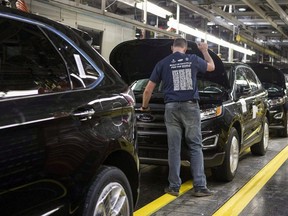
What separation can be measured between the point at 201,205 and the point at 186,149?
0.76 metres

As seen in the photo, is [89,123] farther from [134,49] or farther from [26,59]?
[134,49]

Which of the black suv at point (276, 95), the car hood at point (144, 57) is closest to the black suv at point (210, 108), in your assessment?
the car hood at point (144, 57)

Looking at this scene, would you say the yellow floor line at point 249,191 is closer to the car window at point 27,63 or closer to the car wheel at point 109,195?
the car wheel at point 109,195

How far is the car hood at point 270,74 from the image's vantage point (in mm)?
10469

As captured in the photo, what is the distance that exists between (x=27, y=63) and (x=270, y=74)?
8.86 meters

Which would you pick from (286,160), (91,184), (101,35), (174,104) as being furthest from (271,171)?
(91,184)

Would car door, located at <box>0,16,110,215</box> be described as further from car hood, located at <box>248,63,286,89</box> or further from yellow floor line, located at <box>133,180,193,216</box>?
car hood, located at <box>248,63,286,89</box>

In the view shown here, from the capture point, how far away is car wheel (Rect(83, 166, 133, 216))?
2915 millimetres

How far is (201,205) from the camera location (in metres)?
4.96

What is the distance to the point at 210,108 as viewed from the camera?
565 centimetres

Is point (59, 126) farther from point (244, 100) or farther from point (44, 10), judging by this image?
point (244, 100)

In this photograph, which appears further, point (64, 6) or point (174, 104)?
point (64, 6)

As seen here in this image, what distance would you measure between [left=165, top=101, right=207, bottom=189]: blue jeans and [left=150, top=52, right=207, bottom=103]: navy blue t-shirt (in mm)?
95

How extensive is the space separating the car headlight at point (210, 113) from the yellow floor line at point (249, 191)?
1029 millimetres
